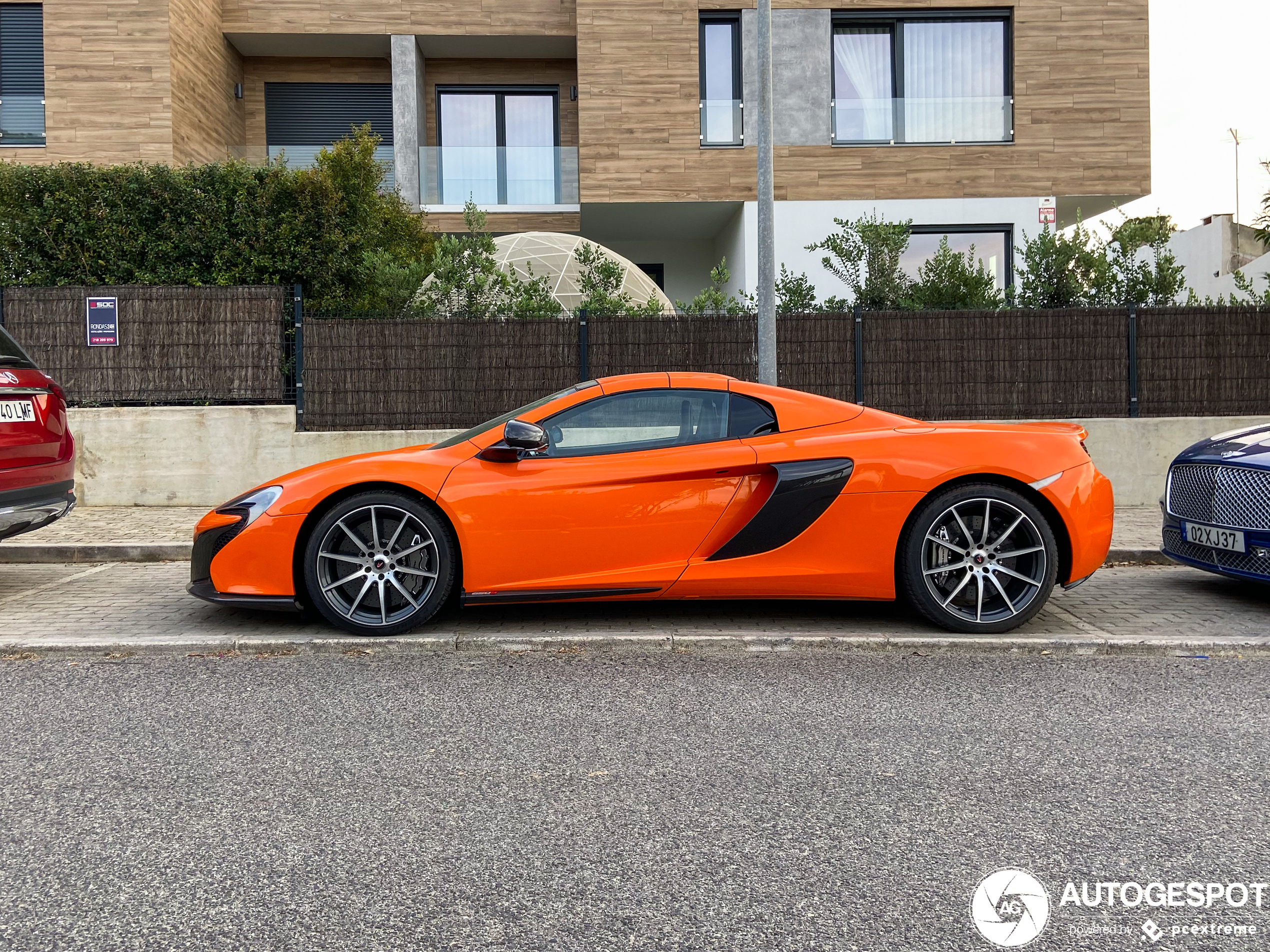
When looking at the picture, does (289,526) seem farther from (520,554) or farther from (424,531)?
(520,554)

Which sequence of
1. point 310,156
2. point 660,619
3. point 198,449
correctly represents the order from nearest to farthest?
point 660,619 < point 198,449 < point 310,156

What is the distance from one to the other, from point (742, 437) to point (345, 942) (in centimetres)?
361

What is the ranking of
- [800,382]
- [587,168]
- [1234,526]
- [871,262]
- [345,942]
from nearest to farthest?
1. [345,942]
2. [1234,526]
3. [800,382]
4. [871,262]
5. [587,168]

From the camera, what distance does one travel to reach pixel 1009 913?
2490 mm

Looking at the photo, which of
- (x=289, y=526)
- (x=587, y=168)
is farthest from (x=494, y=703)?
(x=587, y=168)

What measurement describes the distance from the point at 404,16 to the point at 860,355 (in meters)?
14.9

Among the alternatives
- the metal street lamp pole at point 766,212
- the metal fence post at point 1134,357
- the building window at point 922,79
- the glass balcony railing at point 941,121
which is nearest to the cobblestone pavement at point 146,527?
the metal fence post at point 1134,357

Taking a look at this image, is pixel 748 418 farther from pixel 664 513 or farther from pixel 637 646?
pixel 637 646

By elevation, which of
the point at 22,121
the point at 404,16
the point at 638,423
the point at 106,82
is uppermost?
the point at 404,16

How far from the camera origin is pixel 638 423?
18.1 ft

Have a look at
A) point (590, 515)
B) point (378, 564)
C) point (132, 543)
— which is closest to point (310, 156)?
point (132, 543)

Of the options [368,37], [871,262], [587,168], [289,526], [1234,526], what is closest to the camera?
[289,526]

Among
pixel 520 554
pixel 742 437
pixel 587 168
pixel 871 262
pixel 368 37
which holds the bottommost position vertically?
pixel 520 554

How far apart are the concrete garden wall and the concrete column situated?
35.6ft
